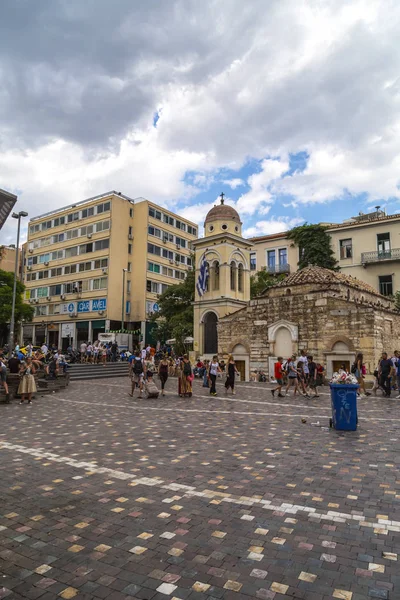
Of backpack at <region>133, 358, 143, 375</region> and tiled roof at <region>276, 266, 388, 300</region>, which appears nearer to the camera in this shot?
backpack at <region>133, 358, 143, 375</region>

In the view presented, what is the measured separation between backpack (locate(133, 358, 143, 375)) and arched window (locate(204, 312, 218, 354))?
13.8 m

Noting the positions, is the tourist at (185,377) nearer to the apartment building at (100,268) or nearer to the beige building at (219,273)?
the beige building at (219,273)

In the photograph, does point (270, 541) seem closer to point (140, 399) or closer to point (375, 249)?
point (140, 399)

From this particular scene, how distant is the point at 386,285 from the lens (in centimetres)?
3869

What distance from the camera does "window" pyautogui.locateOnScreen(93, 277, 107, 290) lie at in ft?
157

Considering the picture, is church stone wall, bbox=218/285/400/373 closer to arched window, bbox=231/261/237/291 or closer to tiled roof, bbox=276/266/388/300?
tiled roof, bbox=276/266/388/300

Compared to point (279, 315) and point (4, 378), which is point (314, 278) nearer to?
point (279, 315)

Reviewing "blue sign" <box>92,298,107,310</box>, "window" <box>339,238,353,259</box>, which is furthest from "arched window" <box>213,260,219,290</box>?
"blue sign" <box>92,298,107,310</box>

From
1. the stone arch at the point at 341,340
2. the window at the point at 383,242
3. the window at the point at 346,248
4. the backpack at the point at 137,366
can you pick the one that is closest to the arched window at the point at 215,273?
the stone arch at the point at 341,340

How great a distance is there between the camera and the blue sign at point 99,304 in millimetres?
47094

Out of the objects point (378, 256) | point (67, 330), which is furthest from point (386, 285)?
point (67, 330)

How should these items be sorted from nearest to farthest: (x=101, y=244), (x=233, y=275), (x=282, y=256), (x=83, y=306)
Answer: (x=233, y=275) < (x=282, y=256) < (x=101, y=244) < (x=83, y=306)

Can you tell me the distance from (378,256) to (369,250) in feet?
4.04

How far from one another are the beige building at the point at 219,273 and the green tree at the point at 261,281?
7.05m
